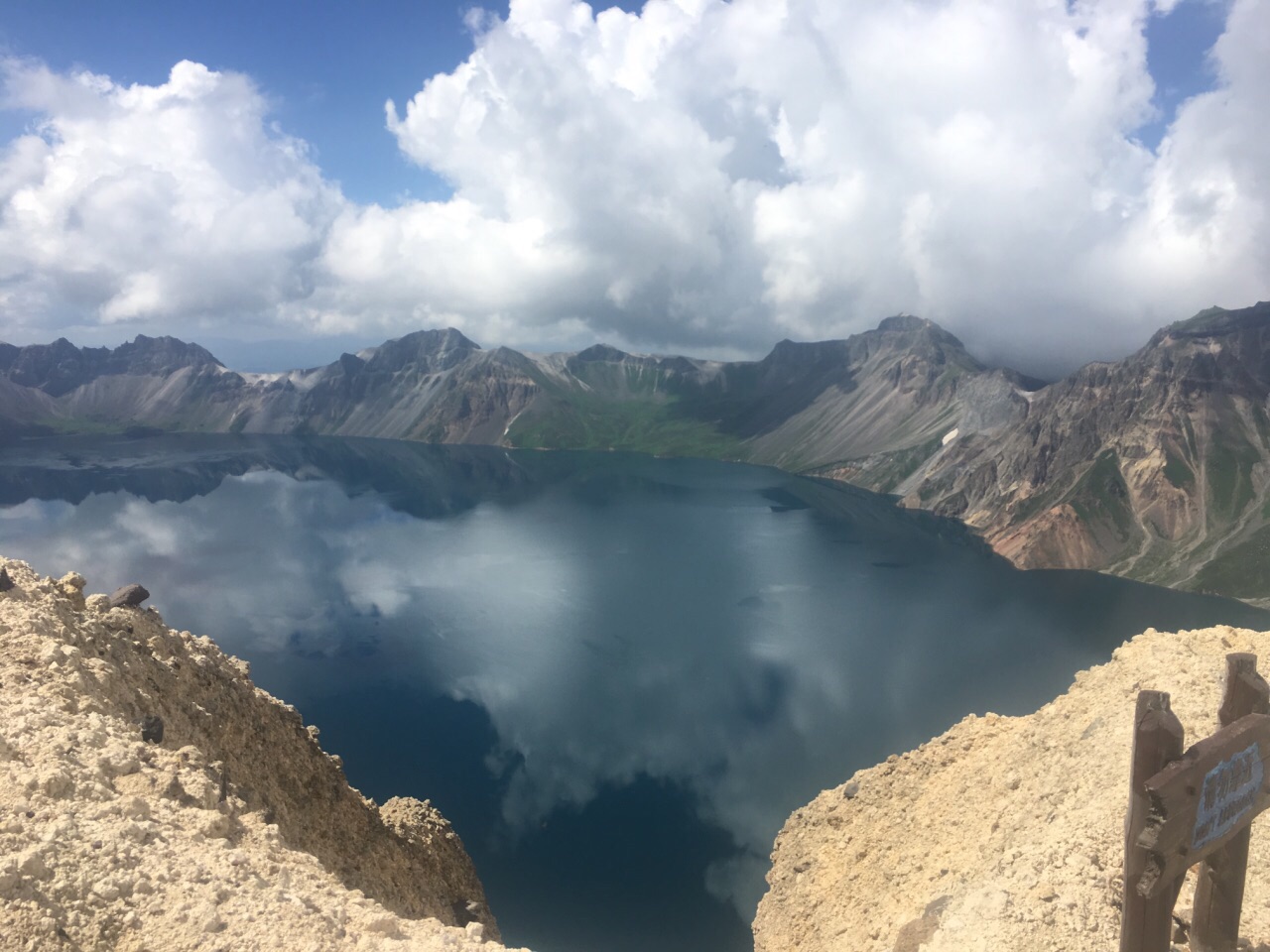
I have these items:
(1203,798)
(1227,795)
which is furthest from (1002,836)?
(1203,798)

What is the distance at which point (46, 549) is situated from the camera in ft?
436

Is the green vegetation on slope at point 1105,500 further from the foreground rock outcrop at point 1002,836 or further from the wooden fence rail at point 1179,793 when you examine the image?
the wooden fence rail at point 1179,793

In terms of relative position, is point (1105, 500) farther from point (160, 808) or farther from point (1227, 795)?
point (160, 808)

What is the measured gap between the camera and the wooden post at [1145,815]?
7.62 m

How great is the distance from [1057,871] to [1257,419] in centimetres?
21361

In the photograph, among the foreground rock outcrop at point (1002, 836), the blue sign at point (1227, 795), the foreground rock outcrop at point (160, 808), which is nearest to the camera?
the blue sign at point (1227, 795)

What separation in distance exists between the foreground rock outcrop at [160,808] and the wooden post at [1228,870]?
11093 mm

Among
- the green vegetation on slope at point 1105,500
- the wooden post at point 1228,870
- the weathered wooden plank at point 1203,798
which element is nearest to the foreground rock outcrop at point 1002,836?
the wooden post at point 1228,870

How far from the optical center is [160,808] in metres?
13.9

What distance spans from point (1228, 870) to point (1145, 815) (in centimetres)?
337

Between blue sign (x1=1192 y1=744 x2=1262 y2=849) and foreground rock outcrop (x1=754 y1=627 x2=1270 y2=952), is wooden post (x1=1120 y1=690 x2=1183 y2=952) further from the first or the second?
Answer: foreground rock outcrop (x1=754 y1=627 x2=1270 y2=952)

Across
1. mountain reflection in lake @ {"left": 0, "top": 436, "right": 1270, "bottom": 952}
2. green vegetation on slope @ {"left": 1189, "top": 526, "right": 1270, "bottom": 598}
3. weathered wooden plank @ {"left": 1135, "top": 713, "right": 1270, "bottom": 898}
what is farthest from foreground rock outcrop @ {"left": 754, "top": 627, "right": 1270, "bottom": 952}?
green vegetation on slope @ {"left": 1189, "top": 526, "right": 1270, "bottom": 598}

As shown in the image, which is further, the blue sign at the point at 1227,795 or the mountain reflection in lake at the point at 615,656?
the mountain reflection in lake at the point at 615,656

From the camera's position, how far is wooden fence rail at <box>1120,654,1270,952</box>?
7629 mm
